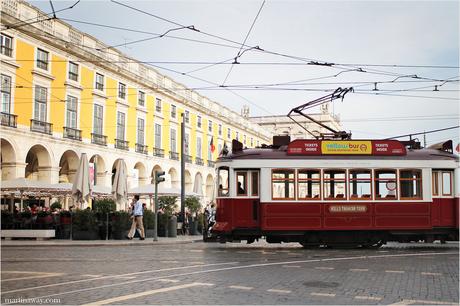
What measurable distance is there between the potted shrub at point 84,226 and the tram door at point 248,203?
7.36 m

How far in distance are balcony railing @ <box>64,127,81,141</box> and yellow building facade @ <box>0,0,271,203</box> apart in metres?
0.07

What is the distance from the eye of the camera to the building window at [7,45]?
29581 millimetres

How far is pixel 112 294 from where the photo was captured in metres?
7.91

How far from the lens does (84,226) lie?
21.4 metres

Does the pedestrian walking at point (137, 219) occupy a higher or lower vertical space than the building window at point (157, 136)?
lower

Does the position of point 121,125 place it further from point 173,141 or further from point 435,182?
point 435,182

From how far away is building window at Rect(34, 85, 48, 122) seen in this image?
107 ft

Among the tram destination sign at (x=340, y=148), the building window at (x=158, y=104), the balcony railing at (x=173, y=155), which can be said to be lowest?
the tram destination sign at (x=340, y=148)

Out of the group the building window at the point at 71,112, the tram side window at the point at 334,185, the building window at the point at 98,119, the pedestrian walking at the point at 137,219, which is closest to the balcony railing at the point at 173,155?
the building window at the point at 98,119

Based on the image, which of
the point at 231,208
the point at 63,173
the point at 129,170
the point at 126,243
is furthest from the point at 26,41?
the point at 231,208

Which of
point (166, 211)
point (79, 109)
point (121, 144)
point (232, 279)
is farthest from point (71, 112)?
point (232, 279)

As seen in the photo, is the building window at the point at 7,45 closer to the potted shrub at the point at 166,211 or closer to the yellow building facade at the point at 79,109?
the yellow building facade at the point at 79,109

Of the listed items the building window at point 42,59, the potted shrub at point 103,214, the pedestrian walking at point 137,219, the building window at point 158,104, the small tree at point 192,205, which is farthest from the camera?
the building window at point 158,104

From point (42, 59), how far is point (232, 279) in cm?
2748
